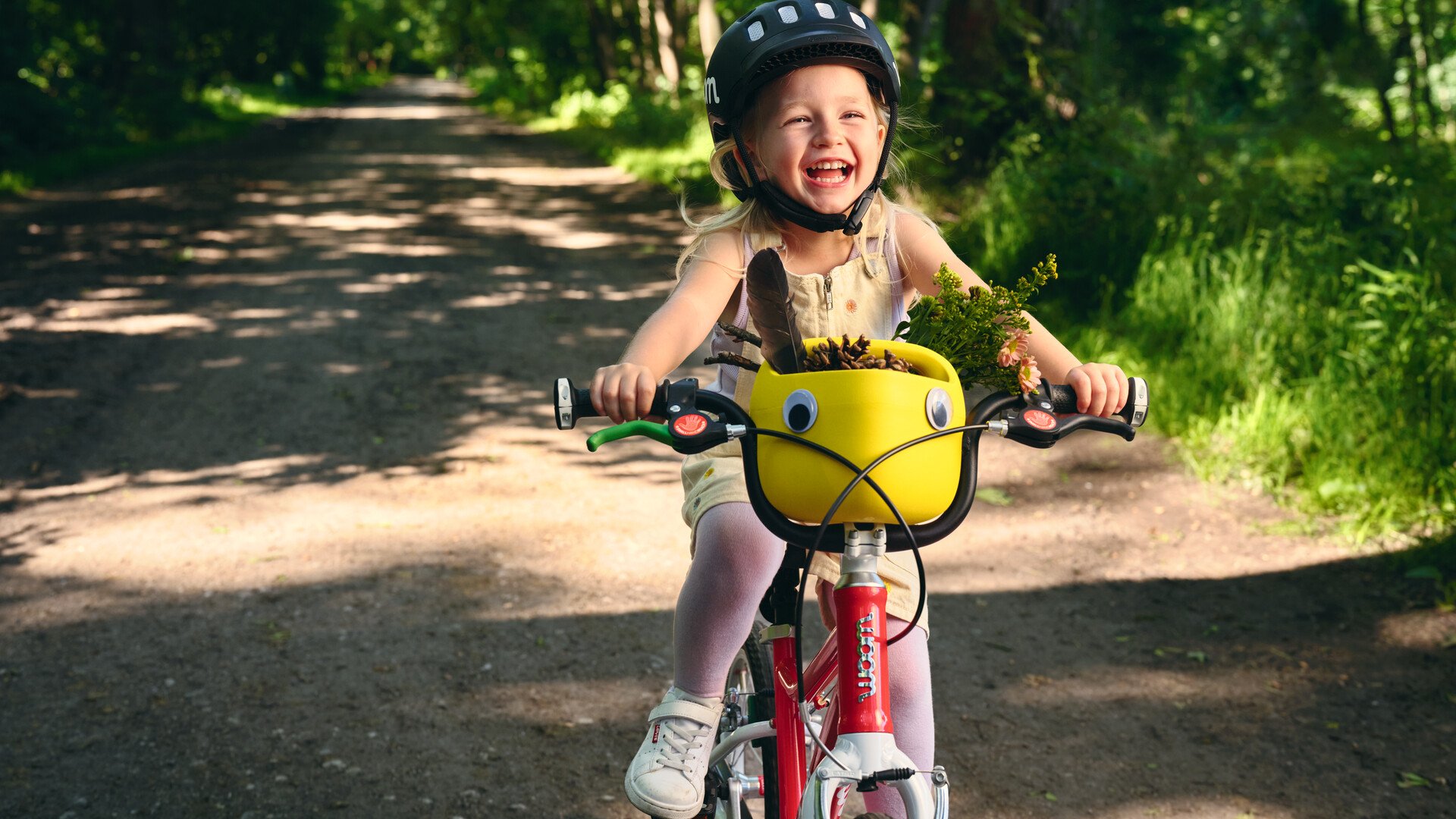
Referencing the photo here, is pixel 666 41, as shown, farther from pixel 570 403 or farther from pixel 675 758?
pixel 570 403

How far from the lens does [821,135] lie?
2176 millimetres

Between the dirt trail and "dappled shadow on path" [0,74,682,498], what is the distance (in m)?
0.04

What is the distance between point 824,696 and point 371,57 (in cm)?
9701

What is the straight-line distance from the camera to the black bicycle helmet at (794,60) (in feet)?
6.91

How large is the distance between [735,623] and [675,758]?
0.29 meters

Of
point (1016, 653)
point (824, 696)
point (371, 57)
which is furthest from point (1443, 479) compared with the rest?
point (371, 57)

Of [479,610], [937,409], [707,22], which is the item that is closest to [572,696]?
[479,610]

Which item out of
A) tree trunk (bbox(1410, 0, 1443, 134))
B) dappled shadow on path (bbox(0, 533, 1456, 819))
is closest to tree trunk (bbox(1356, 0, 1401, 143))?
tree trunk (bbox(1410, 0, 1443, 134))

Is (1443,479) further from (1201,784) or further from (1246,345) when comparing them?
(1201,784)

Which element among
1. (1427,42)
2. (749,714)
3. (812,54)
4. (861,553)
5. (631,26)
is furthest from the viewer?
(631,26)

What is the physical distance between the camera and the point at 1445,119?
782cm

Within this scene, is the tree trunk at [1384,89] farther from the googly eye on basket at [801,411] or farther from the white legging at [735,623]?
the googly eye on basket at [801,411]

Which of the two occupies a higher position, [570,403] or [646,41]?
[646,41]

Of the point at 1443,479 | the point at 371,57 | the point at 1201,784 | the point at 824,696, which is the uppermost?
the point at 371,57
